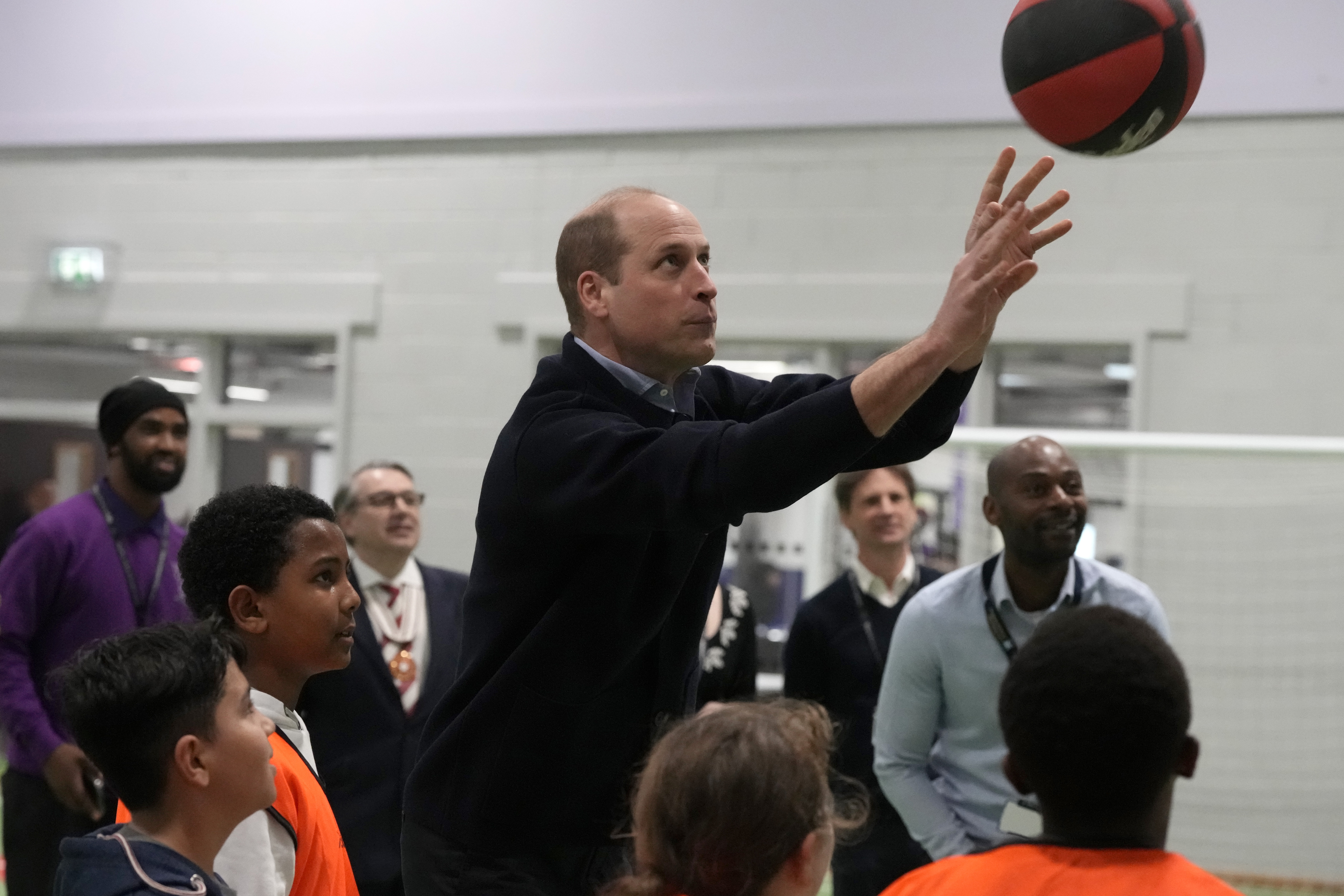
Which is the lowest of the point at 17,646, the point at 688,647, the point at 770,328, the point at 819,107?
the point at 17,646

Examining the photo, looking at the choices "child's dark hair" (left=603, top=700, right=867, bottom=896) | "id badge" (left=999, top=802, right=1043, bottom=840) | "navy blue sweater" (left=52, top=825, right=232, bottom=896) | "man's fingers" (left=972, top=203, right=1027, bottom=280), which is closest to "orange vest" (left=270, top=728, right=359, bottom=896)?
"navy blue sweater" (left=52, top=825, right=232, bottom=896)

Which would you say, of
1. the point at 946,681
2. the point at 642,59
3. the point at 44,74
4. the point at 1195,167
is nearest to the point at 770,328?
the point at 642,59

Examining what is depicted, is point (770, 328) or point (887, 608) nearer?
point (887, 608)

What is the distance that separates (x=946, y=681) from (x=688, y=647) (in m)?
1.46

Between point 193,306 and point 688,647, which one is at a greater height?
point 193,306

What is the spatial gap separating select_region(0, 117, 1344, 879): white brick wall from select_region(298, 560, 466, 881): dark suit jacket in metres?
3.03

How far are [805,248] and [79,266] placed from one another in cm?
409

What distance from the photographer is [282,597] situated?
225 cm

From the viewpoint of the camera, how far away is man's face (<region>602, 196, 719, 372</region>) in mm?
2125

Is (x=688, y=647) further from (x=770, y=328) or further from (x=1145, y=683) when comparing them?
(x=770, y=328)

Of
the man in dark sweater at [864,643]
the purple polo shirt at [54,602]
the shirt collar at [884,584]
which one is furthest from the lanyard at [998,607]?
the purple polo shirt at [54,602]

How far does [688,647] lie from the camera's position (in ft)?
7.00

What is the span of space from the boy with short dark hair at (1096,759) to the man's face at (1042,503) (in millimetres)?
1916

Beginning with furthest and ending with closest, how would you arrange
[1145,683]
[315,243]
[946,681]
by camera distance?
[315,243]
[946,681]
[1145,683]
